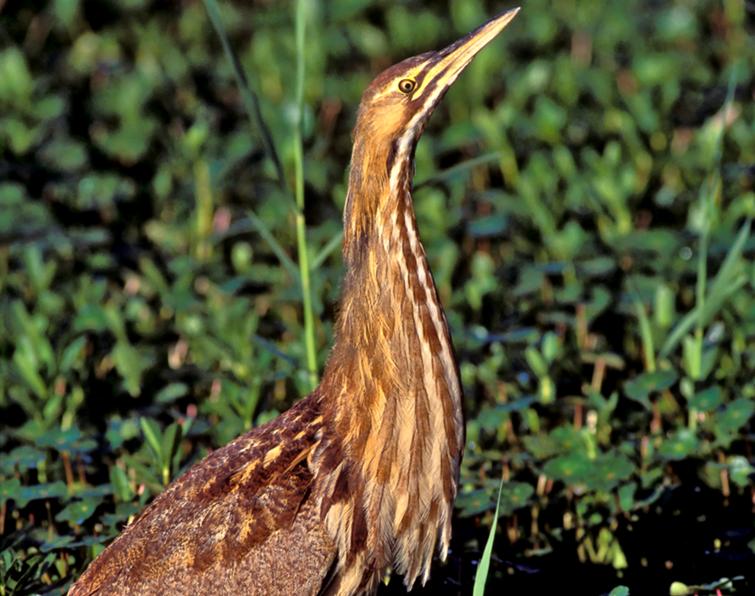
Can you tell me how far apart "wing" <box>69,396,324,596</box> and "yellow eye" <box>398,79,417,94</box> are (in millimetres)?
680

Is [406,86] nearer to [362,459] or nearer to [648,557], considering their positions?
[362,459]

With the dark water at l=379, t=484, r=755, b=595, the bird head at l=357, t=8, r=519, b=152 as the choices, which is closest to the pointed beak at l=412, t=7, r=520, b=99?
the bird head at l=357, t=8, r=519, b=152

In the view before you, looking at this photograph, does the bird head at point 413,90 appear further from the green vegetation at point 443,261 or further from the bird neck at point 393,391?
the green vegetation at point 443,261

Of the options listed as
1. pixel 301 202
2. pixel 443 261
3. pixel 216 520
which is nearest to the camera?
pixel 216 520

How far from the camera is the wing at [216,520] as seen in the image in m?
3.13

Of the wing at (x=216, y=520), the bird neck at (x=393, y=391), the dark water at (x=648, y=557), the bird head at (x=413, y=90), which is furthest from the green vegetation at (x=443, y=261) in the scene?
the bird head at (x=413, y=90)

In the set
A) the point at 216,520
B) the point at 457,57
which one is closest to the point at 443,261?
the point at 457,57

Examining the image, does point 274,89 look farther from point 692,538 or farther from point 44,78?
point 692,538

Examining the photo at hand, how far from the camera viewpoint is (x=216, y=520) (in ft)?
10.3

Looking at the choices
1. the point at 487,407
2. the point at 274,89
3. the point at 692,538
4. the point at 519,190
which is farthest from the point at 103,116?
the point at 692,538

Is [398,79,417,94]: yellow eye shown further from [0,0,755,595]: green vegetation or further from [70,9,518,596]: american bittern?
[0,0,755,595]: green vegetation

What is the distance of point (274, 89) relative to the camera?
285 inches

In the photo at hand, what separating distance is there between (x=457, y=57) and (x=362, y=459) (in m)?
0.80

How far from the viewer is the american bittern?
313 centimetres
